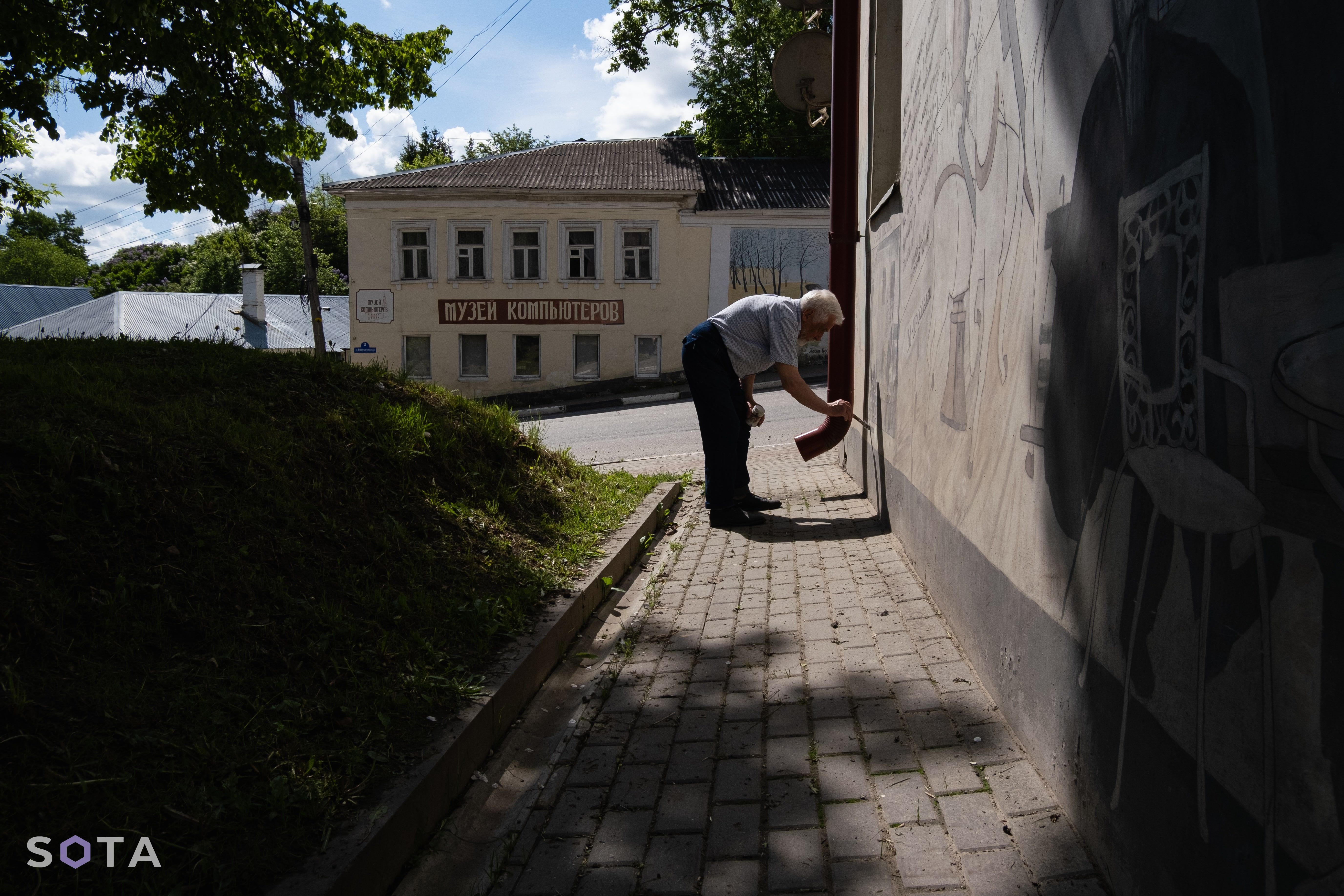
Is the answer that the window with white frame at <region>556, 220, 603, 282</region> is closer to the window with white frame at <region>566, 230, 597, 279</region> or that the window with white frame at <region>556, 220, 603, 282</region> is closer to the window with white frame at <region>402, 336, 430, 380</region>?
the window with white frame at <region>566, 230, 597, 279</region>

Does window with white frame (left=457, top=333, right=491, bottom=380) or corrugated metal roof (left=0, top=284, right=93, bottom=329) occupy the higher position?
corrugated metal roof (left=0, top=284, right=93, bottom=329)

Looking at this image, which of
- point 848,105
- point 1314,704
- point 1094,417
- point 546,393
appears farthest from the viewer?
point 546,393

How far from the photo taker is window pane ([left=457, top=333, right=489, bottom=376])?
29.0m

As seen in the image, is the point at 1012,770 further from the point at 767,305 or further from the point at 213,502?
the point at 767,305

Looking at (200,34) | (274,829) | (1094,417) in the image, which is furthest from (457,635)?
(200,34)

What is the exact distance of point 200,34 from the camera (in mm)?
8016

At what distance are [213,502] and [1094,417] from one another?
121 inches

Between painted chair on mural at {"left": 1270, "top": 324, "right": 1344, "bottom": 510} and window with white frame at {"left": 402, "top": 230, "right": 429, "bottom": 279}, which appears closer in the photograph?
painted chair on mural at {"left": 1270, "top": 324, "right": 1344, "bottom": 510}

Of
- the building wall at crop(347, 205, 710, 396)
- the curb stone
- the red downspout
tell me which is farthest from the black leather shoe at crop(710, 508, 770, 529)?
the building wall at crop(347, 205, 710, 396)

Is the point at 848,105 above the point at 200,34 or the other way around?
the other way around

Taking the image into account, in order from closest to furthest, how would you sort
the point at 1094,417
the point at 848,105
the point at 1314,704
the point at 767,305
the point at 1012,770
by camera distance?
the point at 1314,704
the point at 1094,417
the point at 1012,770
the point at 767,305
the point at 848,105

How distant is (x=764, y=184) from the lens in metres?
29.0

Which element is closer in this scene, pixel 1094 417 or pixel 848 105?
pixel 1094 417

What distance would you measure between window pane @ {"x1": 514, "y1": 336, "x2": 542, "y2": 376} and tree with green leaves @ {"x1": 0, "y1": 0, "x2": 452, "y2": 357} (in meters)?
17.1
